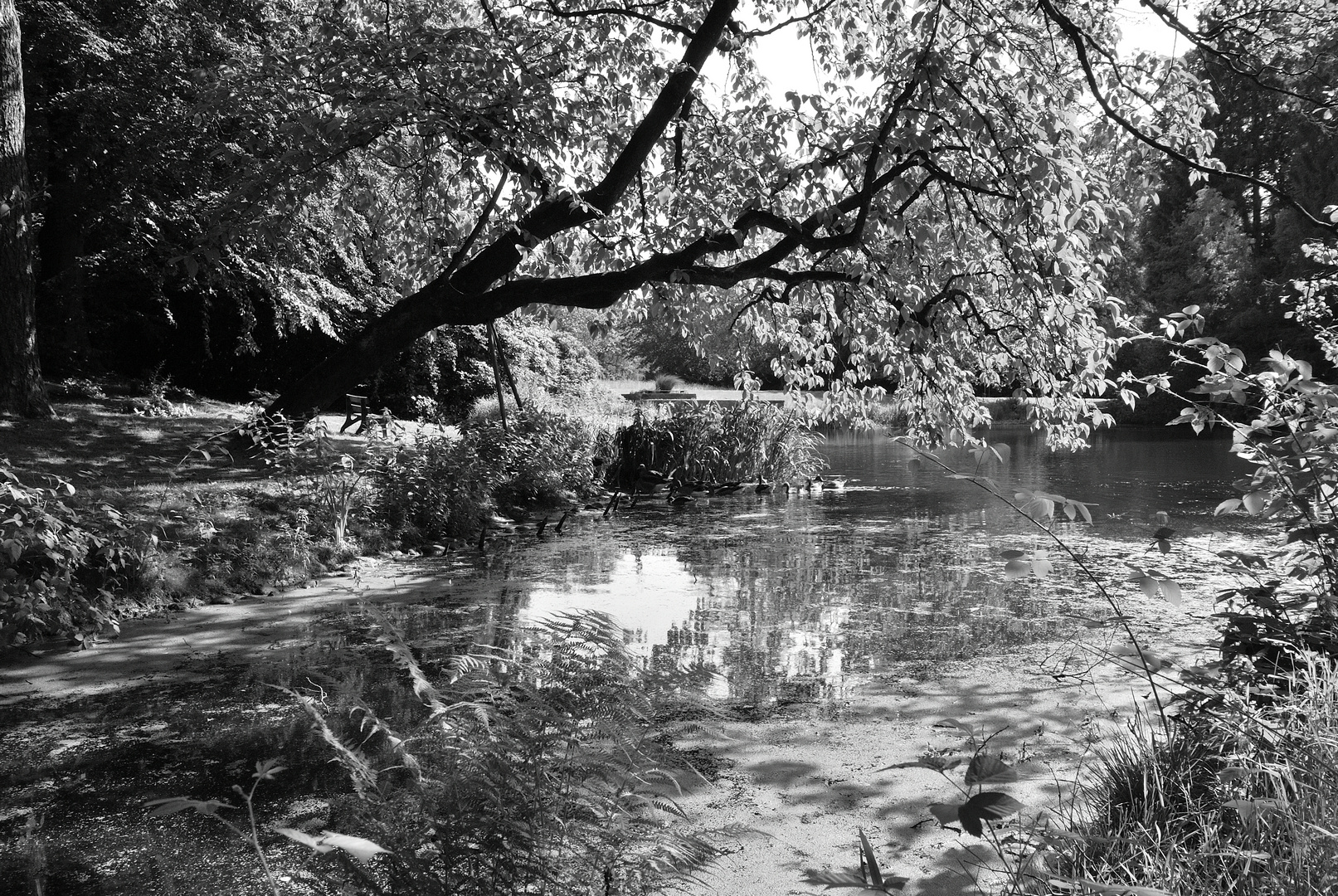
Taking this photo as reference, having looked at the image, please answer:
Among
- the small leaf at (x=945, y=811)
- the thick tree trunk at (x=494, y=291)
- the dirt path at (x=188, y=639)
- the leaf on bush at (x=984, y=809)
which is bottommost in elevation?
the dirt path at (x=188, y=639)

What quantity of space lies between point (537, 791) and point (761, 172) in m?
10.1

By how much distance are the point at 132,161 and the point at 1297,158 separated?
37.3m

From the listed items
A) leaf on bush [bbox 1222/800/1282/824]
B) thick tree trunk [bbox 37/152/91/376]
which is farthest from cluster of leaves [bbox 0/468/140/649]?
thick tree trunk [bbox 37/152/91/376]

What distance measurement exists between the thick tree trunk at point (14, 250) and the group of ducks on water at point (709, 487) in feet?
26.7

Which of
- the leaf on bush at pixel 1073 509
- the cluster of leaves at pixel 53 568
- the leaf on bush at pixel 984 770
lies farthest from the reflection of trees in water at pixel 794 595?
the cluster of leaves at pixel 53 568

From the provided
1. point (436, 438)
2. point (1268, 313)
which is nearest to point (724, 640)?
point (436, 438)

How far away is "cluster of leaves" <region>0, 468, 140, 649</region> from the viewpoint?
5.39 meters

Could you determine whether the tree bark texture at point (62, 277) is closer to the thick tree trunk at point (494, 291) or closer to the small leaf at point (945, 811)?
the thick tree trunk at point (494, 291)

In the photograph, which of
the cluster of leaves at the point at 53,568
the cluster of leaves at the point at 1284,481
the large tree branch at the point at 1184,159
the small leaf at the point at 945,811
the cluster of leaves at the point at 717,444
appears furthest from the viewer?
the cluster of leaves at the point at 717,444

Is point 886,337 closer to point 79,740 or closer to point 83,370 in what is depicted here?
point 79,740

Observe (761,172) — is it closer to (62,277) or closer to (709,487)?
(709,487)

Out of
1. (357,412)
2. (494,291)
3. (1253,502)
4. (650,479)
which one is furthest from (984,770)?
(357,412)

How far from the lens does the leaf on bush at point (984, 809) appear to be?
1724 mm

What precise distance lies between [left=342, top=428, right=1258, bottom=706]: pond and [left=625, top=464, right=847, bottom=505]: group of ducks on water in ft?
1.46
